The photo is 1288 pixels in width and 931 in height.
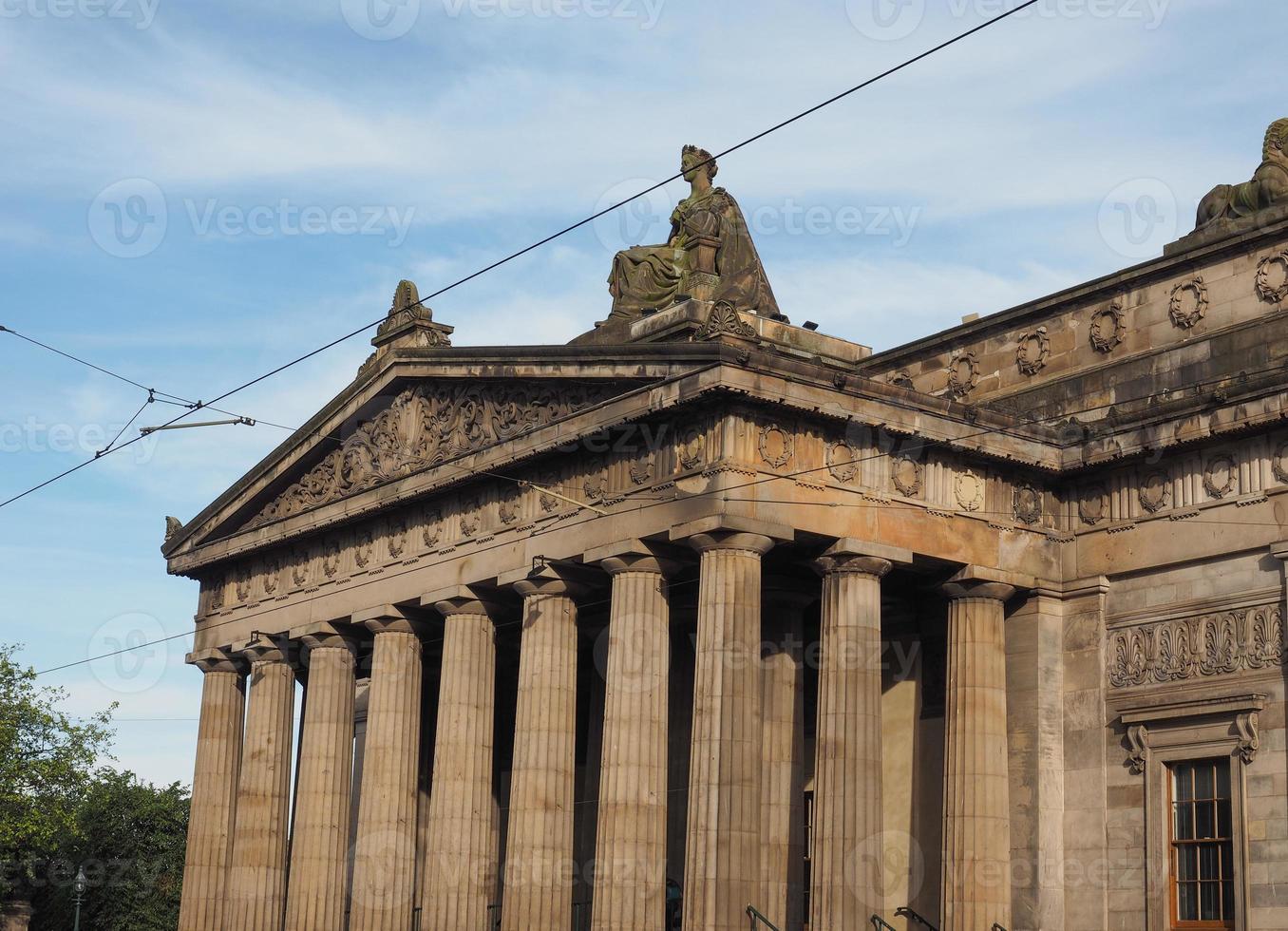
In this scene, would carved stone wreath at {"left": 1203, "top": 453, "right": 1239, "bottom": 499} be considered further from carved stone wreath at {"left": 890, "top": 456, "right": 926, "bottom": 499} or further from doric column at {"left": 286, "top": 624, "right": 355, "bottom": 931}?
doric column at {"left": 286, "top": 624, "right": 355, "bottom": 931}

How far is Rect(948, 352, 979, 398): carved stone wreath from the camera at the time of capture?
128ft

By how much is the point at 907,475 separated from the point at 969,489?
1.57m

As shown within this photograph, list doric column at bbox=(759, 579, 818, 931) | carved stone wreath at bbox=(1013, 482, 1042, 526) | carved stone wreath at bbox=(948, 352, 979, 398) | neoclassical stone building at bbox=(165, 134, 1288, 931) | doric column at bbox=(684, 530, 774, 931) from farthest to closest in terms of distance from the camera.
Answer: carved stone wreath at bbox=(948, 352, 979, 398), carved stone wreath at bbox=(1013, 482, 1042, 526), doric column at bbox=(759, 579, 818, 931), neoclassical stone building at bbox=(165, 134, 1288, 931), doric column at bbox=(684, 530, 774, 931)

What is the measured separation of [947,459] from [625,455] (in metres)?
5.83

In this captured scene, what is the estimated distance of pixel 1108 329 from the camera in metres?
36.5

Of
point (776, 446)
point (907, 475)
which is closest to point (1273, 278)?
point (907, 475)

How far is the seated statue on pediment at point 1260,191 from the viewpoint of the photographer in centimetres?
3494

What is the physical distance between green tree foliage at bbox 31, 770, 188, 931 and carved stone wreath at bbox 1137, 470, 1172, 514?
49.4m

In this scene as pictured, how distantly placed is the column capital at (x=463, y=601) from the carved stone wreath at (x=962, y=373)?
1056 centimetres

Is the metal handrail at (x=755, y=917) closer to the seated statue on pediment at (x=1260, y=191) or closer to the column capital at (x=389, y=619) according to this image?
the column capital at (x=389, y=619)

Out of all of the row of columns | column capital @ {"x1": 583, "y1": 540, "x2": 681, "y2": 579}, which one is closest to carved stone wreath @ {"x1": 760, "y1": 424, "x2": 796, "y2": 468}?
the row of columns

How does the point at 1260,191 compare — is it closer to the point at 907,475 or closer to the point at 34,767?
the point at 907,475

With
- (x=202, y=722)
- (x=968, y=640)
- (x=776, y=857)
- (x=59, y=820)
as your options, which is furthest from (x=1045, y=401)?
(x=59, y=820)

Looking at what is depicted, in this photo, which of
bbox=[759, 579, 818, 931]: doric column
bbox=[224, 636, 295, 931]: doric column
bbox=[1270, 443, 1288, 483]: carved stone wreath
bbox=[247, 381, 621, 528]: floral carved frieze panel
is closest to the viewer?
bbox=[1270, 443, 1288, 483]: carved stone wreath
